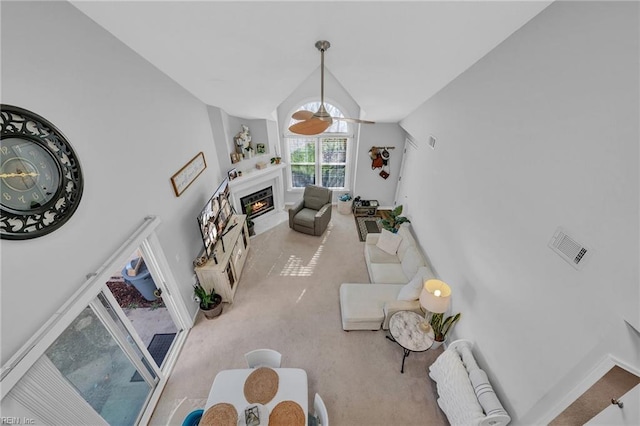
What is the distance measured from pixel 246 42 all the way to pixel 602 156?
9.79 feet

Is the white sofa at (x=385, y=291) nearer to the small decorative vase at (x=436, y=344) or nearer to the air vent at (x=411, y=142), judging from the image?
the small decorative vase at (x=436, y=344)

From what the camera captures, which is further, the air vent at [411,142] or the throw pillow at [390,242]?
the air vent at [411,142]

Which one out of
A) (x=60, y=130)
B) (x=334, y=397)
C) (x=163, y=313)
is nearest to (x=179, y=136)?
(x=60, y=130)

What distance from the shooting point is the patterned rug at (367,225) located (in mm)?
6138

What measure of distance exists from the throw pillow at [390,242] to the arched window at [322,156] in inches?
112

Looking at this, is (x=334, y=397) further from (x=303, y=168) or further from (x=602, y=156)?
(x=303, y=168)

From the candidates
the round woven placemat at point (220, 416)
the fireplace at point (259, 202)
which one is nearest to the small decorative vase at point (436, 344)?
the round woven placemat at point (220, 416)

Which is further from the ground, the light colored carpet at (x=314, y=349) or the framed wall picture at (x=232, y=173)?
the framed wall picture at (x=232, y=173)

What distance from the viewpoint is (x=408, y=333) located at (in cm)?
325

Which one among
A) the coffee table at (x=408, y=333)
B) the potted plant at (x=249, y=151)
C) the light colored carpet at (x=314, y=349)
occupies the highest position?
the potted plant at (x=249, y=151)

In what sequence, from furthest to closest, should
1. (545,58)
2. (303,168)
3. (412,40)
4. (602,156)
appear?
(303,168), (412,40), (545,58), (602,156)

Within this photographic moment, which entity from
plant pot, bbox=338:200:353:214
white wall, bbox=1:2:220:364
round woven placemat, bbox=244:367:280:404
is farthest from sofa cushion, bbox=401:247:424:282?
Result: white wall, bbox=1:2:220:364

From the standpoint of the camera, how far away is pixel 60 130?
183cm

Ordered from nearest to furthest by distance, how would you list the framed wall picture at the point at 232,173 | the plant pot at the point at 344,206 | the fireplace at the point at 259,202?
1. the framed wall picture at the point at 232,173
2. the fireplace at the point at 259,202
3. the plant pot at the point at 344,206
